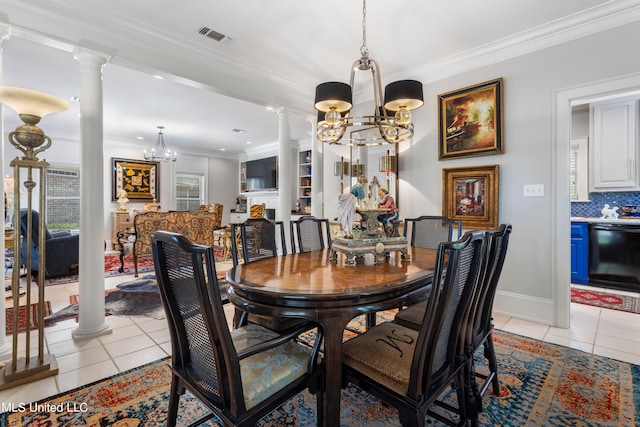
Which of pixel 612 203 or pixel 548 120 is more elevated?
pixel 548 120

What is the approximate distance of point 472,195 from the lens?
3223 millimetres

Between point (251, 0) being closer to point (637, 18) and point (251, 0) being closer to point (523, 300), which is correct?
point (637, 18)

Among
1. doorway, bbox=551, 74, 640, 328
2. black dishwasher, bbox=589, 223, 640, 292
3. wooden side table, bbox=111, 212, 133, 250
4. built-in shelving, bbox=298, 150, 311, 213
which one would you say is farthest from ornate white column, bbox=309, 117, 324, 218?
wooden side table, bbox=111, 212, 133, 250

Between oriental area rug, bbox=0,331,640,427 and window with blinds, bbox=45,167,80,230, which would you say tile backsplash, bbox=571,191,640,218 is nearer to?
oriental area rug, bbox=0,331,640,427

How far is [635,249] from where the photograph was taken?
12.3 feet

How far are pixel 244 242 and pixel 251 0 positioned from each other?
74.4 inches

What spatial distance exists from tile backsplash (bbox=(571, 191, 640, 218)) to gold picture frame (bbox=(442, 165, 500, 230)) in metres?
2.56

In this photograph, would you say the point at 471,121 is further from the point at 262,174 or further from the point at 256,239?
the point at 262,174

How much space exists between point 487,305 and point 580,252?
11.8ft

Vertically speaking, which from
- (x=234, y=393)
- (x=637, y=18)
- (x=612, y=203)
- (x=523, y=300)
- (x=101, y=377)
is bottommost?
(x=101, y=377)

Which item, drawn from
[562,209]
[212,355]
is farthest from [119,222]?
[562,209]

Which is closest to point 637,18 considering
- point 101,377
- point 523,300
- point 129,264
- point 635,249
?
point 523,300

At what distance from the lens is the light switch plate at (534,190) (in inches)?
111

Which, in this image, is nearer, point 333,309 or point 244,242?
point 333,309
